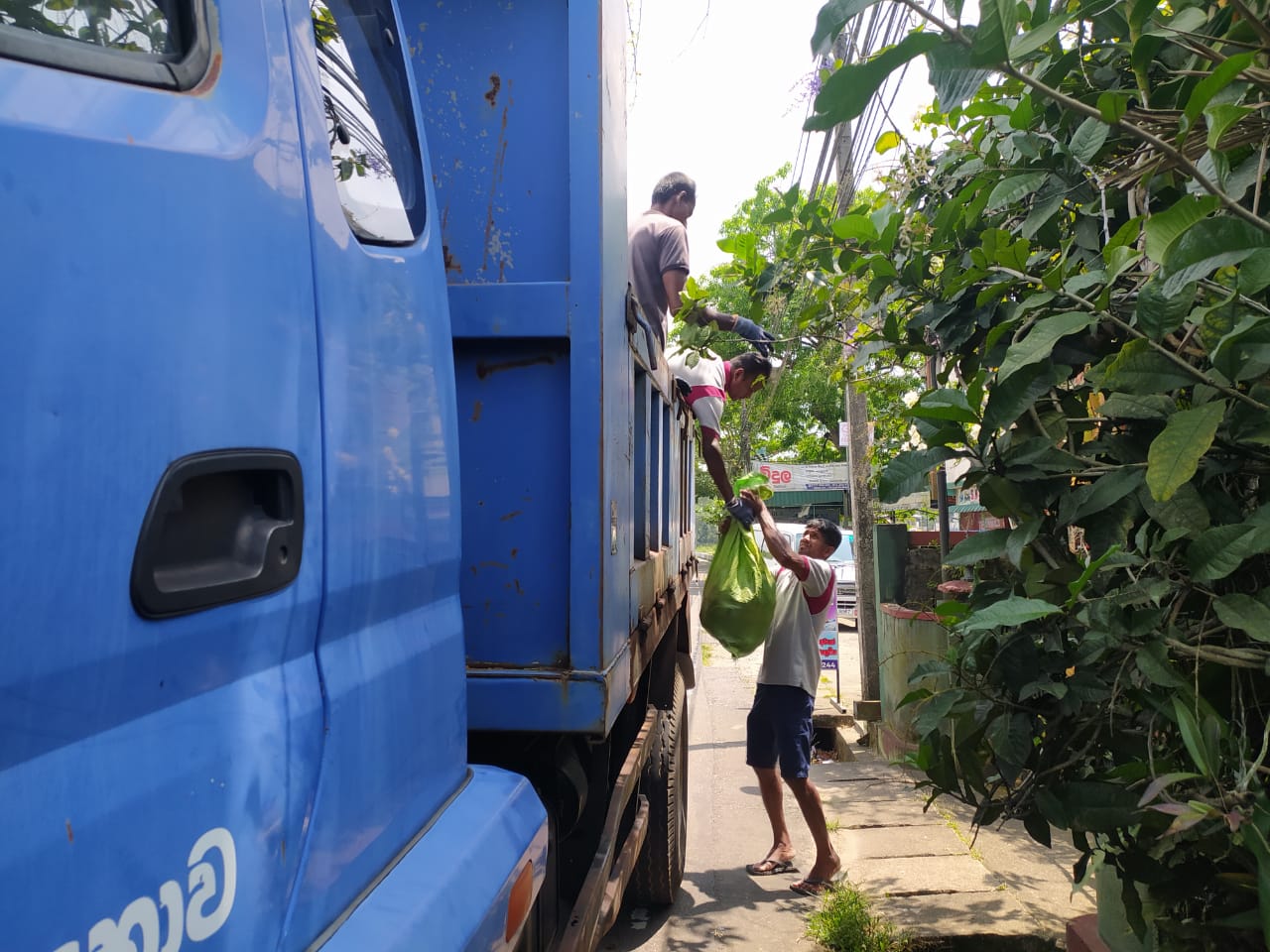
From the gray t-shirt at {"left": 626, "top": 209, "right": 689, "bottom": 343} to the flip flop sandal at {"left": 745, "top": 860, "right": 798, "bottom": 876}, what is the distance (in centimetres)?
299

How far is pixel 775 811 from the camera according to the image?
496 centimetres

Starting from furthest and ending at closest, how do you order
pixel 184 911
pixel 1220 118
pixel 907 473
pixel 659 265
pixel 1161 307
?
pixel 659 265 < pixel 907 473 < pixel 1161 307 < pixel 1220 118 < pixel 184 911

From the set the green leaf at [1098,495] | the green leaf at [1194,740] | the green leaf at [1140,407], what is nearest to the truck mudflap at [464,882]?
the green leaf at [1194,740]

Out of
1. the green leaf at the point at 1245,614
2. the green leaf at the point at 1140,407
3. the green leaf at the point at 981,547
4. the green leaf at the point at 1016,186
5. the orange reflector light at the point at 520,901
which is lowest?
the orange reflector light at the point at 520,901

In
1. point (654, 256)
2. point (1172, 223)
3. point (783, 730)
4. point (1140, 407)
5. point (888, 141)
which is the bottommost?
point (783, 730)

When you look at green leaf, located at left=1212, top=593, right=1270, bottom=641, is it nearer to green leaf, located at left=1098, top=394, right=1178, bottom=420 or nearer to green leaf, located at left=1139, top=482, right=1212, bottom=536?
green leaf, located at left=1139, top=482, right=1212, bottom=536

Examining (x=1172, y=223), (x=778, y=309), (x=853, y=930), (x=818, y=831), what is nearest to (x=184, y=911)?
(x=1172, y=223)

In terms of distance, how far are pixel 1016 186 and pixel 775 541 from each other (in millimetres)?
2855

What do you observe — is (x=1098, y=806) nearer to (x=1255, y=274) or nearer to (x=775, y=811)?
(x=1255, y=274)

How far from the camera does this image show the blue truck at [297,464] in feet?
2.85

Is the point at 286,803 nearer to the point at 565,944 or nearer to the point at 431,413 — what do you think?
the point at 431,413

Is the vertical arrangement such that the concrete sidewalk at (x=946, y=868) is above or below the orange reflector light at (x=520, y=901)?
below

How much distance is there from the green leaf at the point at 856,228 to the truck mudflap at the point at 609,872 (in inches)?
65.0

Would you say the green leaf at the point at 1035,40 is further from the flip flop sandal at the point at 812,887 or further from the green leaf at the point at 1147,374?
the flip flop sandal at the point at 812,887
